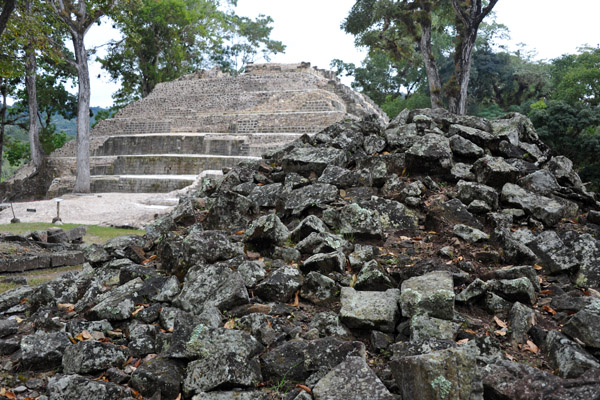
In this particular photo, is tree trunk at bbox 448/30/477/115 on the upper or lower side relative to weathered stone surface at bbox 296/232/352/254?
upper

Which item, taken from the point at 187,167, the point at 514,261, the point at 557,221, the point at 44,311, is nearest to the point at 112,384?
the point at 44,311

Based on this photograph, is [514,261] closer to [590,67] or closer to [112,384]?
[112,384]

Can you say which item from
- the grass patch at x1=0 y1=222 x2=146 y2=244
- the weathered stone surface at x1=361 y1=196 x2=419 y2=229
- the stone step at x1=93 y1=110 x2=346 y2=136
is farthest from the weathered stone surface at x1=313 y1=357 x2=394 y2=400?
the stone step at x1=93 y1=110 x2=346 y2=136

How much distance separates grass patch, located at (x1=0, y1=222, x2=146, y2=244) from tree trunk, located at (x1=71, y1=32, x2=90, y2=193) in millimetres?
5901

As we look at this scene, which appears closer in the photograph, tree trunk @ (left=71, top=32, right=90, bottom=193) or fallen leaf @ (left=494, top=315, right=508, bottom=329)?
fallen leaf @ (left=494, top=315, right=508, bottom=329)

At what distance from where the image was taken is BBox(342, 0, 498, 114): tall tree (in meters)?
12.2

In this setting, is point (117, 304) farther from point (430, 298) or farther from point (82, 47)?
point (82, 47)

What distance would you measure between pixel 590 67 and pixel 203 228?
83.7ft

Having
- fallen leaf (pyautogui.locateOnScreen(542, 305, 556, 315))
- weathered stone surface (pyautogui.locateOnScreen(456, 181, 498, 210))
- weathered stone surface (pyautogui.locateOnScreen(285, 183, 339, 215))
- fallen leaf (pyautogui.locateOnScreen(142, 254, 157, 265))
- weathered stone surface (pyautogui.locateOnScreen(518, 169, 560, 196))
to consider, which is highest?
weathered stone surface (pyautogui.locateOnScreen(518, 169, 560, 196))

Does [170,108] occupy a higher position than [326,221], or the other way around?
[170,108]

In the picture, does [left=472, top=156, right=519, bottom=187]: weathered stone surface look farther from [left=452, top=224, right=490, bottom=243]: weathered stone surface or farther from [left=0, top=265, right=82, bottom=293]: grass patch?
[left=0, top=265, right=82, bottom=293]: grass patch

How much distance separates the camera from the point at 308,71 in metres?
26.3

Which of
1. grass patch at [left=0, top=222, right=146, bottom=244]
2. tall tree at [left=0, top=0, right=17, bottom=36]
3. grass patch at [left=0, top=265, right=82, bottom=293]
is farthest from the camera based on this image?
grass patch at [left=0, top=222, right=146, bottom=244]

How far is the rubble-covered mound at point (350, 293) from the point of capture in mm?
2215
